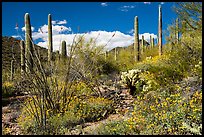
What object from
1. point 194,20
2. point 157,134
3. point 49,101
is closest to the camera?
point 157,134

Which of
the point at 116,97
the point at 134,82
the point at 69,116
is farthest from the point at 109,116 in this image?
the point at 134,82

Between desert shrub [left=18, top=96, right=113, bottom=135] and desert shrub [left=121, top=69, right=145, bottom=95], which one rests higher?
desert shrub [left=121, top=69, right=145, bottom=95]

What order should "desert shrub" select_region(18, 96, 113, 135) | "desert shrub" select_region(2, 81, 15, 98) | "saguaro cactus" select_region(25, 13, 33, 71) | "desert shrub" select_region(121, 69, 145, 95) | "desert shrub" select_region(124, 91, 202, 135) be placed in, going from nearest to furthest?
"desert shrub" select_region(124, 91, 202, 135) < "desert shrub" select_region(18, 96, 113, 135) < "saguaro cactus" select_region(25, 13, 33, 71) < "desert shrub" select_region(121, 69, 145, 95) < "desert shrub" select_region(2, 81, 15, 98)

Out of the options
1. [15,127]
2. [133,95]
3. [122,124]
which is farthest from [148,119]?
[133,95]

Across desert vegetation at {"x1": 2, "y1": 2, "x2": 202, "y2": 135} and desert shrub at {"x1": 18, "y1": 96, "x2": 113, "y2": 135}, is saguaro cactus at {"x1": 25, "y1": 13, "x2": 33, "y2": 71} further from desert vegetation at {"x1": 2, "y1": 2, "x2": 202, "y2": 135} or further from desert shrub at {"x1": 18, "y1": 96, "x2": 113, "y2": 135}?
desert shrub at {"x1": 18, "y1": 96, "x2": 113, "y2": 135}

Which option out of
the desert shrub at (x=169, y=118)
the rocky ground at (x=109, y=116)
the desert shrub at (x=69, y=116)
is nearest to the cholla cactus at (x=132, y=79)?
the rocky ground at (x=109, y=116)

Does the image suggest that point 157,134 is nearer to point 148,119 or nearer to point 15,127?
point 148,119

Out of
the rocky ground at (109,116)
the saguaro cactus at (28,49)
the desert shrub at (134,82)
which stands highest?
the saguaro cactus at (28,49)

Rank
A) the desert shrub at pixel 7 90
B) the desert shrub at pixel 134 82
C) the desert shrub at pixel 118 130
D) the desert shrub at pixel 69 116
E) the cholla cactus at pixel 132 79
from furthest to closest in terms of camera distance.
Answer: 1. the desert shrub at pixel 7 90
2. the cholla cactus at pixel 132 79
3. the desert shrub at pixel 134 82
4. the desert shrub at pixel 69 116
5. the desert shrub at pixel 118 130

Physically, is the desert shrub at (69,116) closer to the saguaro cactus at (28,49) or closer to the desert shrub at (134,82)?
the saguaro cactus at (28,49)

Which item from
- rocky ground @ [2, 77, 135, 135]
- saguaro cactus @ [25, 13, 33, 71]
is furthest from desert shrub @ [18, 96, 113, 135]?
saguaro cactus @ [25, 13, 33, 71]

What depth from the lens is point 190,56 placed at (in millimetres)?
10078

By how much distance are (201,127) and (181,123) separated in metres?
0.47

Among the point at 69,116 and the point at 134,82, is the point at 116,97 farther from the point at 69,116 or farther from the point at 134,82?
the point at 69,116
